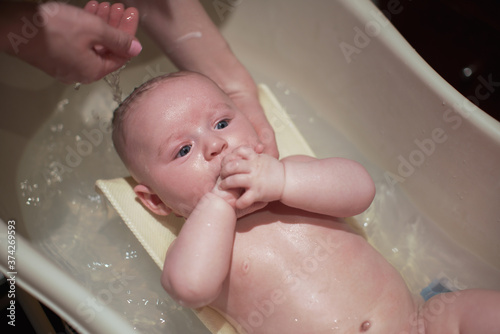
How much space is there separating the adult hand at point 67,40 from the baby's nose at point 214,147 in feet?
0.96

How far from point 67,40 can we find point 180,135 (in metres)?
0.30

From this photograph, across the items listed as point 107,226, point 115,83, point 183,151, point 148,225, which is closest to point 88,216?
point 107,226

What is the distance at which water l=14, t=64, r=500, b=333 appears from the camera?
1.22 meters

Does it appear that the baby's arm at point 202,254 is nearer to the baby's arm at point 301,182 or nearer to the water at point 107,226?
the baby's arm at point 301,182

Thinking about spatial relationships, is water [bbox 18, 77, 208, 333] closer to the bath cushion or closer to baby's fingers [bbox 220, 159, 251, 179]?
the bath cushion

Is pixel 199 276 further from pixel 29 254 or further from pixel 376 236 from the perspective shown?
pixel 376 236

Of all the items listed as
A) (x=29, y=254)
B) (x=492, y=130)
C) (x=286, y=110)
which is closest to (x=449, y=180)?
(x=492, y=130)

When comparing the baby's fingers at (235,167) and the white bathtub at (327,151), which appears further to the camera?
the white bathtub at (327,151)

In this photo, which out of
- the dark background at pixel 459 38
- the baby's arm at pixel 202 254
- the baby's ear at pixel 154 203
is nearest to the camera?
the baby's arm at pixel 202 254

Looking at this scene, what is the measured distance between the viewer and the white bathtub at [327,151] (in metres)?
1.17

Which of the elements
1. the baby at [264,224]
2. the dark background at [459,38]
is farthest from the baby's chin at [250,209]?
the dark background at [459,38]

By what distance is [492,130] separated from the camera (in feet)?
3.55

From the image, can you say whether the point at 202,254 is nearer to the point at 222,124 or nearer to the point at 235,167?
the point at 235,167

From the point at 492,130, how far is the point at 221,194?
2.10 ft
